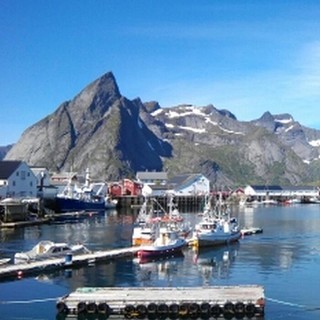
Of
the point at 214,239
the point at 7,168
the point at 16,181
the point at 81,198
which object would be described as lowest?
the point at 214,239

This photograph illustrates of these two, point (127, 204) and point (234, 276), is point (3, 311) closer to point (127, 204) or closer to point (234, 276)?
point (234, 276)

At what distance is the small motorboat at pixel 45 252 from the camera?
48.8m

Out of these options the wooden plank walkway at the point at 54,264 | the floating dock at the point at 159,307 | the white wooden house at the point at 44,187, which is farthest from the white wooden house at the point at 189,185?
the floating dock at the point at 159,307

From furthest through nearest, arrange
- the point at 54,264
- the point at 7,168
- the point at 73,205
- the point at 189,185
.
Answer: the point at 189,185
the point at 73,205
the point at 7,168
the point at 54,264

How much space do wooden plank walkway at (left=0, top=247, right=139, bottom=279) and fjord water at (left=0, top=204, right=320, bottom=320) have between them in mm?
816

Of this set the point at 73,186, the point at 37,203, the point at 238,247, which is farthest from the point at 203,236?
the point at 73,186

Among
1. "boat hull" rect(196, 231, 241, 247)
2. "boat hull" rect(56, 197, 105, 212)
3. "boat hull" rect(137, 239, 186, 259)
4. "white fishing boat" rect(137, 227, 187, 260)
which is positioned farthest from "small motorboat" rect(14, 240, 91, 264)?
"boat hull" rect(56, 197, 105, 212)

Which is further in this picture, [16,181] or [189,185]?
[189,185]

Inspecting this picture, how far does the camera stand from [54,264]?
155 feet

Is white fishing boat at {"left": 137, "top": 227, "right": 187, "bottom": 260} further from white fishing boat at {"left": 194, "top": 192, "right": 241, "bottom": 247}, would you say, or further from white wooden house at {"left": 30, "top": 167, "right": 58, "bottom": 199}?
white wooden house at {"left": 30, "top": 167, "right": 58, "bottom": 199}

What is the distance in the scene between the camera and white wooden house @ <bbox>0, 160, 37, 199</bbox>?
109 m

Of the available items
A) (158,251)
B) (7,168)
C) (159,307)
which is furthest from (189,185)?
(159,307)

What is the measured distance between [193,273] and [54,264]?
422 inches

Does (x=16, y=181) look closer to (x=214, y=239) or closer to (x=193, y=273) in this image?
(x=214, y=239)
